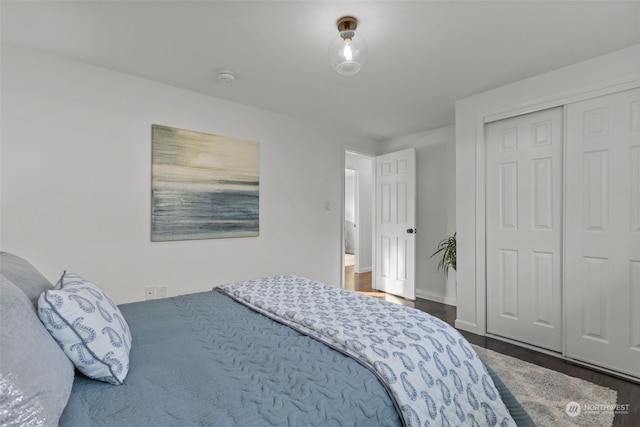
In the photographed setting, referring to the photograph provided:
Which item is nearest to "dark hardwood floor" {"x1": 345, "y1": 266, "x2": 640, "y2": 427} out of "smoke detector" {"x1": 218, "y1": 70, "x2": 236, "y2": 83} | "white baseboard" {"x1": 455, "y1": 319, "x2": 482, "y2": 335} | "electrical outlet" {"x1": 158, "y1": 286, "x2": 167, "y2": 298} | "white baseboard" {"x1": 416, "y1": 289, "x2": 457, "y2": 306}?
"white baseboard" {"x1": 455, "y1": 319, "x2": 482, "y2": 335}

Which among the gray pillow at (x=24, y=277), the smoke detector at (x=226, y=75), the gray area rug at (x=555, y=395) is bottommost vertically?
the gray area rug at (x=555, y=395)

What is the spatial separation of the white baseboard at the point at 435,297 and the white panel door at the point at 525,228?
1021mm

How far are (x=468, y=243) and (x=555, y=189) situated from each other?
2.85 ft

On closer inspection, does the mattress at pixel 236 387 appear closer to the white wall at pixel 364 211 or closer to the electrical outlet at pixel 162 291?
the electrical outlet at pixel 162 291

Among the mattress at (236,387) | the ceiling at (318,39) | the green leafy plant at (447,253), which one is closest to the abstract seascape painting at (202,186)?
the ceiling at (318,39)

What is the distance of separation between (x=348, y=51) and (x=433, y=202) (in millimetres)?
2921

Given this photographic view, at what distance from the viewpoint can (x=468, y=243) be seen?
10.3 ft

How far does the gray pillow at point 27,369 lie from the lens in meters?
0.67

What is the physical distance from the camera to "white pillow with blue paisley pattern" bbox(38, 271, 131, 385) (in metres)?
0.99

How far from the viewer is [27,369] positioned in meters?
0.73

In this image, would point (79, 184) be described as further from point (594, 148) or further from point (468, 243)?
point (594, 148)

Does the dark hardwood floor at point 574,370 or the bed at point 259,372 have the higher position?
the bed at point 259,372

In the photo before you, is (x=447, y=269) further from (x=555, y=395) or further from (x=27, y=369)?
(x=27, y=369)

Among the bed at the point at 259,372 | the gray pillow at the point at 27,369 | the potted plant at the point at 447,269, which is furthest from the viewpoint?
the potted plant at the point at 447,269
